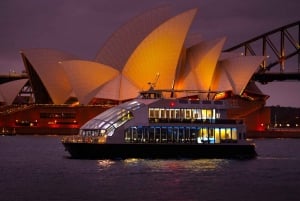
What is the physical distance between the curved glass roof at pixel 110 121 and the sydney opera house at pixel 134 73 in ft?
121

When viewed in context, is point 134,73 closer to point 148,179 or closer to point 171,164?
point 171,164

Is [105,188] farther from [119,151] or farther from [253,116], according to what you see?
[253,116]

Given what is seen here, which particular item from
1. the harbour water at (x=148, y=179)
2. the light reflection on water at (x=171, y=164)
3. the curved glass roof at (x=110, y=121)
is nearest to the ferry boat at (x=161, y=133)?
the curved glass roof at (x=110, y=121)

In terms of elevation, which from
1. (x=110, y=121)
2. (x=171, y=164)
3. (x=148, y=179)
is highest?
(x=110, y=121)

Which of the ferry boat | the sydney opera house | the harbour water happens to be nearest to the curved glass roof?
the ferry boat

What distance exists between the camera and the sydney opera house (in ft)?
301

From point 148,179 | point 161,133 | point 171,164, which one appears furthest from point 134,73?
point 148,179

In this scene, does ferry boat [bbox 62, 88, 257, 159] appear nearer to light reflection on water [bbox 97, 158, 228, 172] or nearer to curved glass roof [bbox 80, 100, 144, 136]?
curved glass roof [bbox 80, 100, 144, 136]

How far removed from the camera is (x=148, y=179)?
43.0 metres

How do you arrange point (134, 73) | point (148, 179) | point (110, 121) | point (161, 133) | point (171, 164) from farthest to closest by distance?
1. point (134, 73)
2. point (161, 133)
3. point (110, 121)
4. point (171, 164)
5. point (148, 179)

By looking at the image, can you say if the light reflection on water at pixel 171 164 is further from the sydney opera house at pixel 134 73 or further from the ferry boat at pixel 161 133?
the sydney opera house at pixel 134 73

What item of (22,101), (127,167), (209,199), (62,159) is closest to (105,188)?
(209,199)

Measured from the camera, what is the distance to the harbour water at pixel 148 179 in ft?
123

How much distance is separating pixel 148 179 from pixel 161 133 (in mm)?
9829
